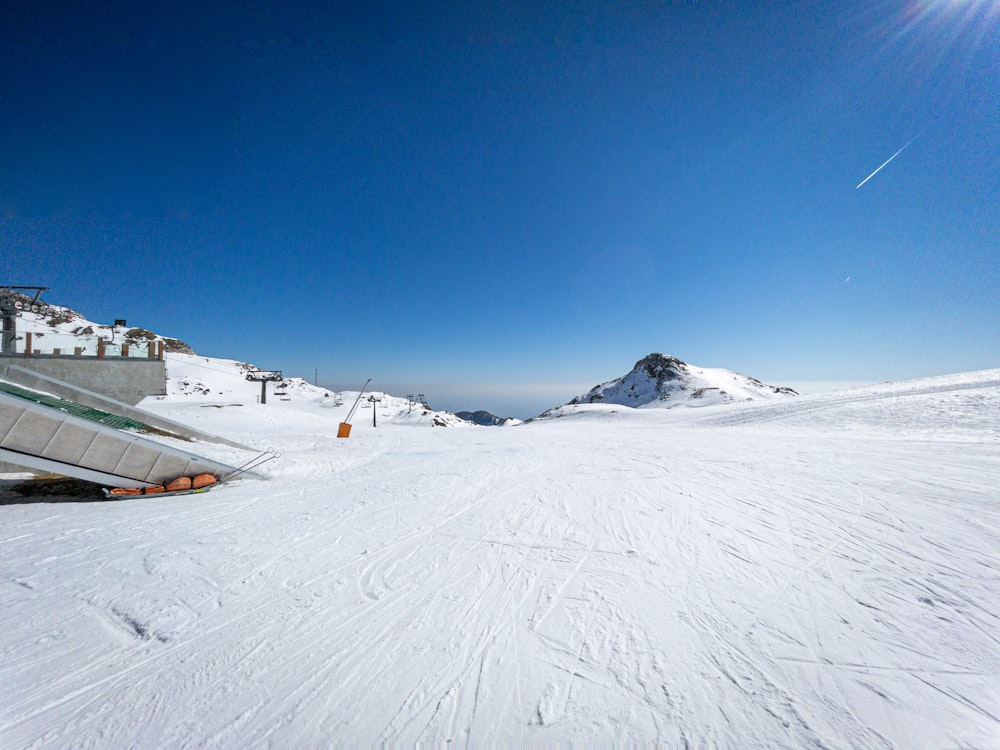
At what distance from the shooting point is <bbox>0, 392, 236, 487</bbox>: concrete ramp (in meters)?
5.74

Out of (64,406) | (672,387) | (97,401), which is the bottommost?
(64,406)

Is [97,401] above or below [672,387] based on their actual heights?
below

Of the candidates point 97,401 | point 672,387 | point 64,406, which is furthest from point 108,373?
point 672,387

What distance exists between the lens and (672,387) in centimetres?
6619

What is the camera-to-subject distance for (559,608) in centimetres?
339

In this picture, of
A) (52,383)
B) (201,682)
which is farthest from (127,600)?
(52,383)

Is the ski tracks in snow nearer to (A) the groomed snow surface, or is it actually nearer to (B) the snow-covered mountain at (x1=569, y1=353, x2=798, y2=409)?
(A) the groomed snow surface

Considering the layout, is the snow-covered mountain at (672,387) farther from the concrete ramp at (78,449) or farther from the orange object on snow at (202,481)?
the concrete ramp at (78,449)

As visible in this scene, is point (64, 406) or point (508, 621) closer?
point (508, 621)

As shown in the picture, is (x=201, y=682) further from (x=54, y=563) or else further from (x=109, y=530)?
(x=109, y=530)

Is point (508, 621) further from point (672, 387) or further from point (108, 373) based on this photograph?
point (672, 387)

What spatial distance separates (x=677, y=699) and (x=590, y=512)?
146 inches

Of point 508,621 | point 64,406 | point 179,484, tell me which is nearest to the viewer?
point 508,621

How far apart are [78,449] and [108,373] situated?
14.0m
